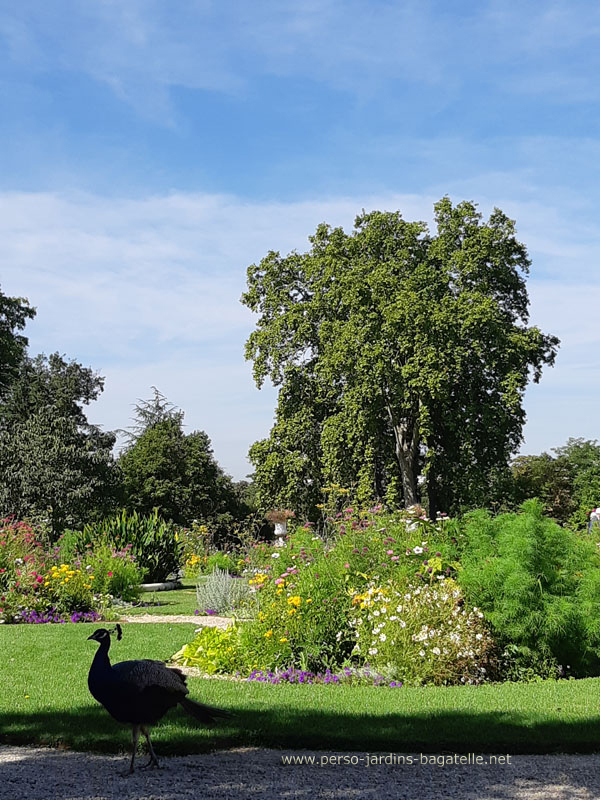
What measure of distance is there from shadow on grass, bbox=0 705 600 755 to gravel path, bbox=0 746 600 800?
0.43 ft

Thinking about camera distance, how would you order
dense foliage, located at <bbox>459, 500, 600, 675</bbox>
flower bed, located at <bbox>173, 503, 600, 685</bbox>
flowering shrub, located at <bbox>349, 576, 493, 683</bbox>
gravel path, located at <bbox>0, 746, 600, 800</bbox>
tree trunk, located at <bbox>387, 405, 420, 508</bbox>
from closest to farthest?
gravel path, located at <bbox>0, 746, 600, 800</bbox> < flowering shrub, located at <bbox>349, 576, 493, 683</bbox> < flower bed, located at <bbox>173, 503, 600, 685</bbox> < dense foliage, located at <bbox>459, 500, 600, 675</bbox> < tree trunk, located at <bbox>387, 405, 420, 508</bbox>

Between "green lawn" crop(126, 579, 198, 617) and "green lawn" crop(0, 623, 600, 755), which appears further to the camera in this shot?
"green lawn" crop(126, 579, 198, 617)

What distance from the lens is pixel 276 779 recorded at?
4488 millimetres

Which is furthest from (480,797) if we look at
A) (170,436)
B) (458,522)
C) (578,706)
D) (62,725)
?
(170,436)

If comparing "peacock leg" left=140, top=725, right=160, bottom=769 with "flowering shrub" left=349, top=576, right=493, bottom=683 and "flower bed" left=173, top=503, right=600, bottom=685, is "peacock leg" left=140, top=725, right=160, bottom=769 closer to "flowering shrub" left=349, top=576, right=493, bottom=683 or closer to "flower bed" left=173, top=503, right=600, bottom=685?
"flower bed" left=173, top=503, right=600, bottom=685

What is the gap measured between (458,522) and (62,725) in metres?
5.26

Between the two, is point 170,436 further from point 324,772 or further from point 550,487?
point 324,772

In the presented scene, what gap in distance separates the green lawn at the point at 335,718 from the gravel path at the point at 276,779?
0.16 metres

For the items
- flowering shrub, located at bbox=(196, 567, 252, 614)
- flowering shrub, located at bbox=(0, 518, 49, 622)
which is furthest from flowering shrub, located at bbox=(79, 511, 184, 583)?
flowering shrub, located at bbox=(196, 567, 252, 614)

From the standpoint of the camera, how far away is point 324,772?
465 centimetres

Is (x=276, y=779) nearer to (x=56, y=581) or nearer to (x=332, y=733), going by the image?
(x=332, y=733)

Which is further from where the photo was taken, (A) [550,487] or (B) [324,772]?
(A) [550,487]

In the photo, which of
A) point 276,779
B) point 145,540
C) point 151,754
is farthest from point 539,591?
point 145,540

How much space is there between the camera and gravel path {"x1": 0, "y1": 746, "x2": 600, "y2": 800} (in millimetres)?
4230
